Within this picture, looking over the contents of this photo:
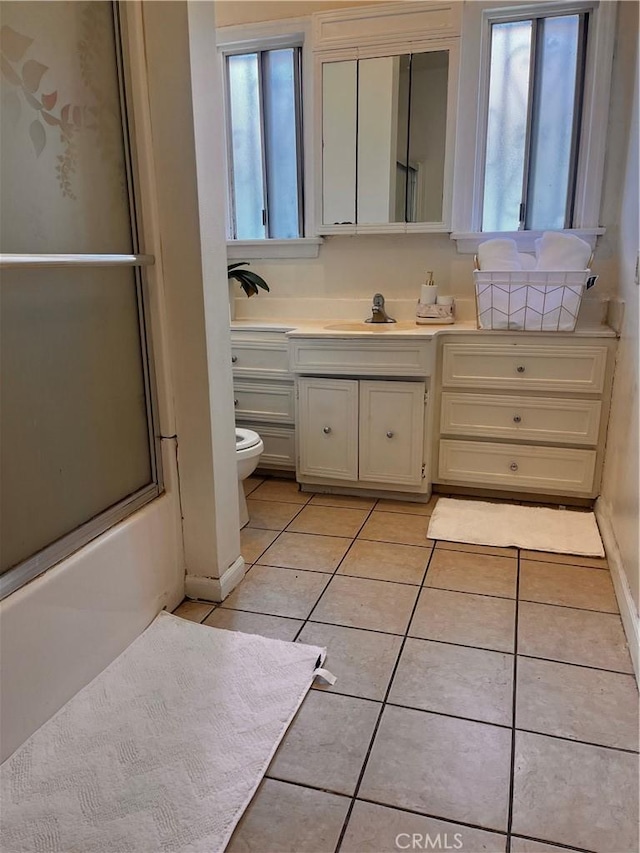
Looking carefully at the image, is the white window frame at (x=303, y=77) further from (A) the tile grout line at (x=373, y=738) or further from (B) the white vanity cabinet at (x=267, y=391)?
(A) the tile grout line at (x=373, y=738)

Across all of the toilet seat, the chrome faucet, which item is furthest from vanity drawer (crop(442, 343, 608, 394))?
the toilet seat

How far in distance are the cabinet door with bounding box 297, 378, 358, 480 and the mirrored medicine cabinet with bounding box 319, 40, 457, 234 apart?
81cm

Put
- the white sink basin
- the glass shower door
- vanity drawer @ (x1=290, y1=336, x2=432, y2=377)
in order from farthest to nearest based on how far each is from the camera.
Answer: the white sink basin < vanity drawer @ (x1=290, y1=336, x2=432, y2=377) < the glass shower door

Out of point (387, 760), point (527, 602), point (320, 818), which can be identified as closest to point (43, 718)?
point (320, 818)

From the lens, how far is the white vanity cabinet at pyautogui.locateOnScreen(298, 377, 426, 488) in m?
2.48

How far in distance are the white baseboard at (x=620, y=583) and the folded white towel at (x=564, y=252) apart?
0.93 meters

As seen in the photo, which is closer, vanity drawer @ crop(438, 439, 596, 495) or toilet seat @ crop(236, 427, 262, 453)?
toilet seat @ crop(236, 427, 262, 453)

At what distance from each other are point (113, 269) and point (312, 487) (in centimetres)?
149

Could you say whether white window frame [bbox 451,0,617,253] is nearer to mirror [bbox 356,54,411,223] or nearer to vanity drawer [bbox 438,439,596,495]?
mirror [bbox 356,54,411,223]

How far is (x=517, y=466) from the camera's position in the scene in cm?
249

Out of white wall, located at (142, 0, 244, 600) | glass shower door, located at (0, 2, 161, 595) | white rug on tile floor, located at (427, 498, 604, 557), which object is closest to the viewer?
glass shower door, located at (0, 2, 161, 595)

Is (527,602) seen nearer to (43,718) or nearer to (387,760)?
(387,760)

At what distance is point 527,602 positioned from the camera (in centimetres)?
183

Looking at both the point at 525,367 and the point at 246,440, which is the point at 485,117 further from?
the point at 246,440
